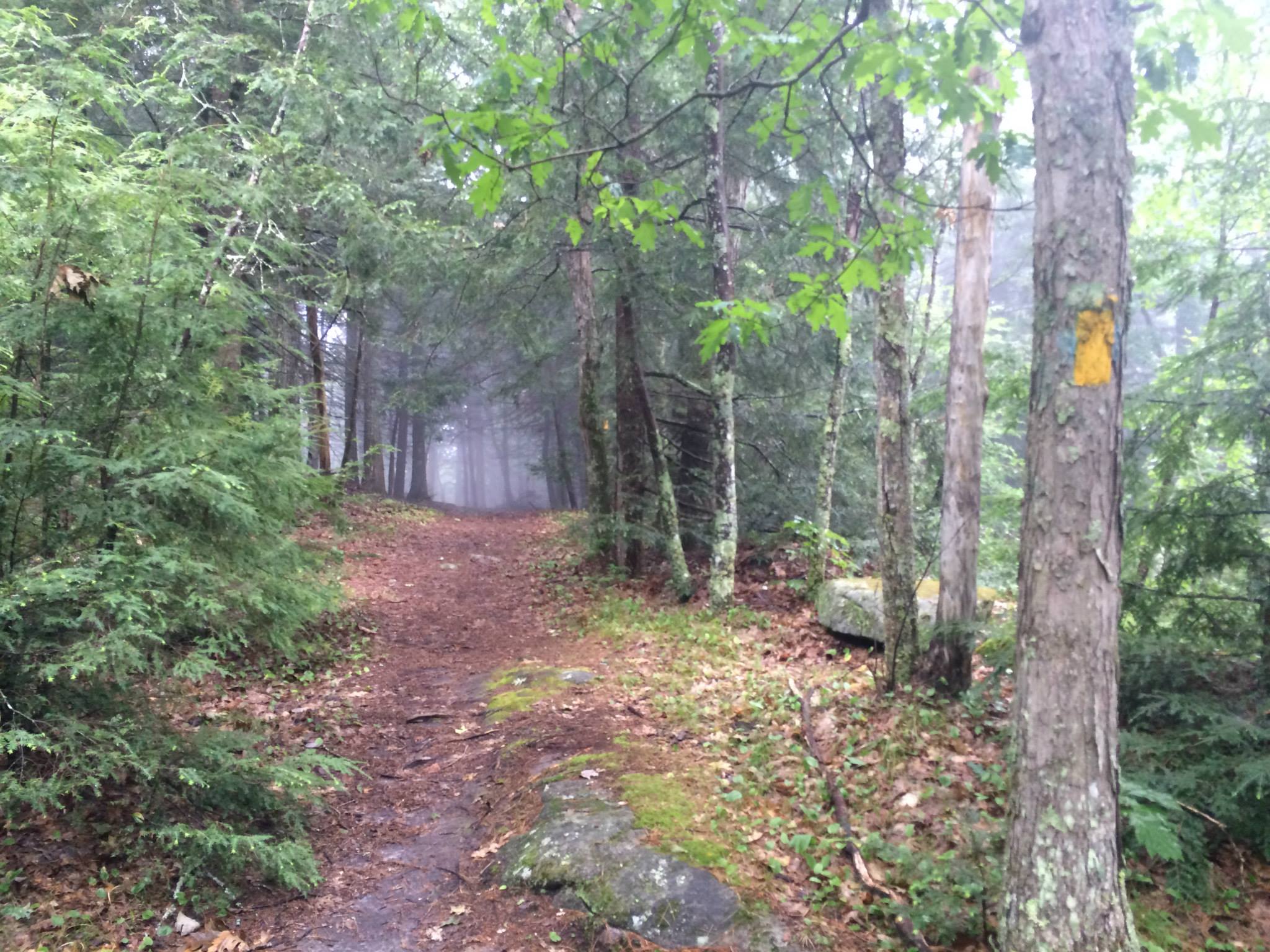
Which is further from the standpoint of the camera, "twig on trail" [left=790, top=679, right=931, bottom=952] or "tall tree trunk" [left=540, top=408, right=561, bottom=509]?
"tall tree trunk" [left=540, top=408, right=561, bottom=509]

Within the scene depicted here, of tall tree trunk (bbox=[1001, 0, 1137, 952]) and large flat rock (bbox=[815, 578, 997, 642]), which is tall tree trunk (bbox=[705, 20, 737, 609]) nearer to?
large flat rock (bbox=[815, 578, 997, 642])

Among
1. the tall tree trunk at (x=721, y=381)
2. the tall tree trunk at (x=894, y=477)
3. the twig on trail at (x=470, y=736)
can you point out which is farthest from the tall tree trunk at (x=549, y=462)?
the tall tree trunk at (x=894, y=477)

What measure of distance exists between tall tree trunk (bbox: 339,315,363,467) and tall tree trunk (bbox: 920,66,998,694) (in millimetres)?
9211

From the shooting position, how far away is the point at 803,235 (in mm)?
9547

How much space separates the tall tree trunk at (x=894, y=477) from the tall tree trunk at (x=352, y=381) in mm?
8732

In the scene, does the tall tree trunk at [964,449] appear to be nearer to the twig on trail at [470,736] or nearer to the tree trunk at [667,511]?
the twig on trail at [470,736]

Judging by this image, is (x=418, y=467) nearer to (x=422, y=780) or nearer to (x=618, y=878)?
(x=422, y=780)

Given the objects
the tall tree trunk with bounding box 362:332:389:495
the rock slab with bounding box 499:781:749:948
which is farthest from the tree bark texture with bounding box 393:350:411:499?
the rock slab with bounding box 499:781:749:948

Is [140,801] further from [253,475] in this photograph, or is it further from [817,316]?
[817,316]

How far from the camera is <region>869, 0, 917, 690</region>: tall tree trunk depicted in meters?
6.21

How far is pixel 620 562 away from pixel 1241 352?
8997 millimetres

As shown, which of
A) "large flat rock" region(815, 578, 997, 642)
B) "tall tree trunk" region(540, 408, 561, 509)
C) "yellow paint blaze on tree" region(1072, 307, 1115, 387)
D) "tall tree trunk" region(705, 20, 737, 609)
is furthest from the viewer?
"tall tree trunk" region(540, 408, 561, 509)

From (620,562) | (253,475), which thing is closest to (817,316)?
(253,475)

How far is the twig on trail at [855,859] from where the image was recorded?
3.56 metres
